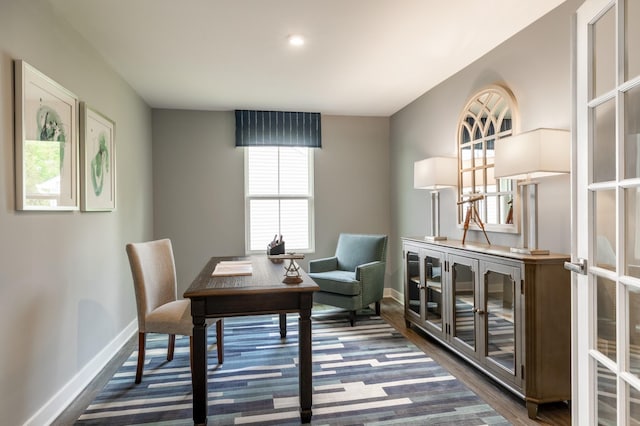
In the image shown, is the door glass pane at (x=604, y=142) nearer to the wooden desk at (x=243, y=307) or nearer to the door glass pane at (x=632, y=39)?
the door glass pane at (x=632, y=39)

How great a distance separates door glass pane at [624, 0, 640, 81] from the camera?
123cm

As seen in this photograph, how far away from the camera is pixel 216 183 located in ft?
15.1

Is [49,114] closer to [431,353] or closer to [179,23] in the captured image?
[179,23]

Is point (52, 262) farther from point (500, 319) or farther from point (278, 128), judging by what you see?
point (278, 128)

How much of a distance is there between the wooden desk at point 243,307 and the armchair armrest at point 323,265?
2113 mm

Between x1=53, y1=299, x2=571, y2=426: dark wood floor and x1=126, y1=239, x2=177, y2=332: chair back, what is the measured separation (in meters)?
0.54

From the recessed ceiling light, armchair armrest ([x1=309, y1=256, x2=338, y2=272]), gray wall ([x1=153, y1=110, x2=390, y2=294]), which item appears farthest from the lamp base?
gray wall ([x1=153, y1=110, x2=390, y2=294])

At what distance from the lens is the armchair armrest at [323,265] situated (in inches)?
167

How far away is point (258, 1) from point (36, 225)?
179 centimetres

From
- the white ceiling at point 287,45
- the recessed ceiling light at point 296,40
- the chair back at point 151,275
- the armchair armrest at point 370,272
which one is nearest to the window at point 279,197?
the white ceiling at point 287,45

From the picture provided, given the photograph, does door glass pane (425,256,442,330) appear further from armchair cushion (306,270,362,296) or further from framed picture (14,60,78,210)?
framed picture (14,60,78,210)

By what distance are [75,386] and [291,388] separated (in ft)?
4.59

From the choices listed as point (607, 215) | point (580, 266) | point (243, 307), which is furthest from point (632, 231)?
point (243, 307)

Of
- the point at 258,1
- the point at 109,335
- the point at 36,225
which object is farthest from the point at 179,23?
the point at 109,335
